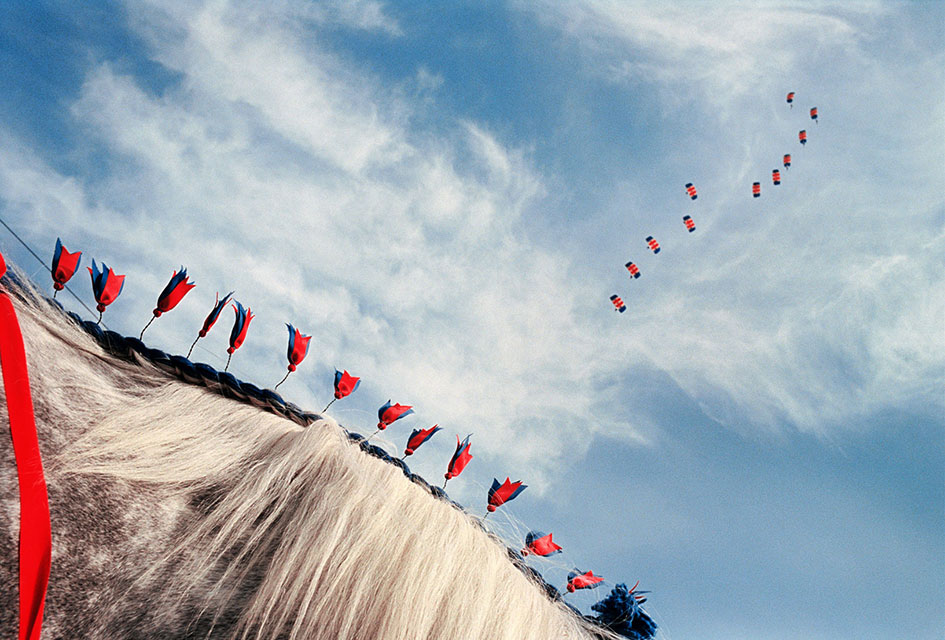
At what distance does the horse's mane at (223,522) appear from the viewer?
131cm

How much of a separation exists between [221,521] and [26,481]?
441mm

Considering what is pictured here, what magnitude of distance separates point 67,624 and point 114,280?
1065 millimetres

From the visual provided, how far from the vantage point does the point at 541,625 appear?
1673 millimetres

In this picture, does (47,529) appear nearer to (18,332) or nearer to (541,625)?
(18,332)

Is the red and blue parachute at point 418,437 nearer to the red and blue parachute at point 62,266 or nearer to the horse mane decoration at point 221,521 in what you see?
the horse mane decoration at point 221,521

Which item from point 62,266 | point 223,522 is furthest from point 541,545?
point 62,266

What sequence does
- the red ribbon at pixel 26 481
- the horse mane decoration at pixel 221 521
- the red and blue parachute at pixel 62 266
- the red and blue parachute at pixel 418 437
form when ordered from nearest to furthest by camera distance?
the red ribbon at pixel 26 481 → the horse mane decoration at pixel 221 521 → the red and blue parachute at pixel 62 266 → the red and blue parachute at pixel 418 437

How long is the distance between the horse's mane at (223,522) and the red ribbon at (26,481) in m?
0.05

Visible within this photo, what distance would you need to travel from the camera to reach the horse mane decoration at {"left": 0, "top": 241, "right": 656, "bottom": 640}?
1.31 metres

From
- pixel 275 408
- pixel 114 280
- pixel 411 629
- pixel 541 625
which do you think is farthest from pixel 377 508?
pixel 114 280

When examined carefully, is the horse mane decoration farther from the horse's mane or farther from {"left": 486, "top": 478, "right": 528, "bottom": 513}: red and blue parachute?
{"left": 486, "top": 478, "right": 528, "bottom": 513}: red and blue parachute

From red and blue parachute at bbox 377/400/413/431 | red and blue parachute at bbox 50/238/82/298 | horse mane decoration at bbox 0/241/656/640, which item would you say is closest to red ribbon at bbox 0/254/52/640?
horse mane decoration at bbox 0/241/656/640

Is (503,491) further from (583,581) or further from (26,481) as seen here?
(26,481)

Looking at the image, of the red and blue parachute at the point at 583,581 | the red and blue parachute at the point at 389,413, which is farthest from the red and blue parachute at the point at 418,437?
the red and blue parachute at the point at 583,581
